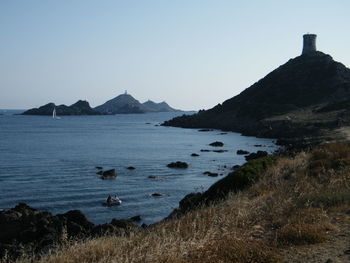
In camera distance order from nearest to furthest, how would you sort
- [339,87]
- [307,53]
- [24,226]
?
[24,226] < [339,87] < [307,53]

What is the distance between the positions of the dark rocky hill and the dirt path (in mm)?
89022

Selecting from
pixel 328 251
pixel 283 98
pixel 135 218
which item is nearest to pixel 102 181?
pixel 135 218

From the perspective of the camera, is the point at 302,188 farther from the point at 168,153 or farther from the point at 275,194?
the point at 168,153

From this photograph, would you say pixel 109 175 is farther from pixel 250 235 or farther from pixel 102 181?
pixel 250 235

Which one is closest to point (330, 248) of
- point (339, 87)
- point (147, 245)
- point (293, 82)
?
point (147, 245)

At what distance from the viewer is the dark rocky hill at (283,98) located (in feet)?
359

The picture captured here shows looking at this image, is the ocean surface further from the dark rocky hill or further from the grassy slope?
the dark rocky hill

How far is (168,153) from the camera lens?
6906cm

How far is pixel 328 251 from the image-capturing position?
22.4ft

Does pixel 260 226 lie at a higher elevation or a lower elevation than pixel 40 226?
higher

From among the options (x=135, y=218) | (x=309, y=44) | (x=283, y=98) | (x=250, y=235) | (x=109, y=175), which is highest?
(x=309, y=44)

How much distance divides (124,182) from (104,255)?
118 feet

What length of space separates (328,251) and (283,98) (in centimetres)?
13916

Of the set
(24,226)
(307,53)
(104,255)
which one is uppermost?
(307,53)
